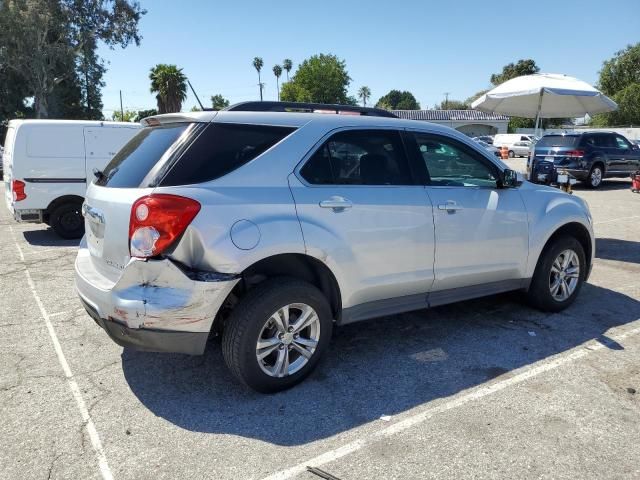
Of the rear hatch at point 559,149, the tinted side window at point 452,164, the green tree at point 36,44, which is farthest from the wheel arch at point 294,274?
the green tree at point 36,44

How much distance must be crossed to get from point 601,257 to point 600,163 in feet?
34.7

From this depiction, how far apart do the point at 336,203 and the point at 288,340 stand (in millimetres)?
950

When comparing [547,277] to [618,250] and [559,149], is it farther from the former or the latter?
[559,149]

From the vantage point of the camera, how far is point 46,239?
8.52m

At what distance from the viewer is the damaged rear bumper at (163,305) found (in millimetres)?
2854

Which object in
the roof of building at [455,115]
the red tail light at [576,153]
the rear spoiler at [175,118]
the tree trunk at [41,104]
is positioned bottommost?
the rear spoiler at [175,118]

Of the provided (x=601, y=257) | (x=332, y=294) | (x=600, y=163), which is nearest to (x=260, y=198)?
(x=332, y=294)

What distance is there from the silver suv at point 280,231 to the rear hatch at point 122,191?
0.5 inches

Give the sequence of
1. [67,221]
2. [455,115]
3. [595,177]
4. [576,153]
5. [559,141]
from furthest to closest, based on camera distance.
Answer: [455,115] → [559,141] → [595,177] → [576,153] → [67,221]

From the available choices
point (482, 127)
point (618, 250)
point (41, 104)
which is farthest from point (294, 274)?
point (482, 127)

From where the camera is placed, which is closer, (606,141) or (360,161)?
(360,161)

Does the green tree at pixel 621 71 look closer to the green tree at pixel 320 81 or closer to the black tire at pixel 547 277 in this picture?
the green tree at pixel 320 81

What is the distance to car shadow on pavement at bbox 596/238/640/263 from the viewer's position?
7210 mm

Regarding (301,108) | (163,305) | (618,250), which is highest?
(301,108)
